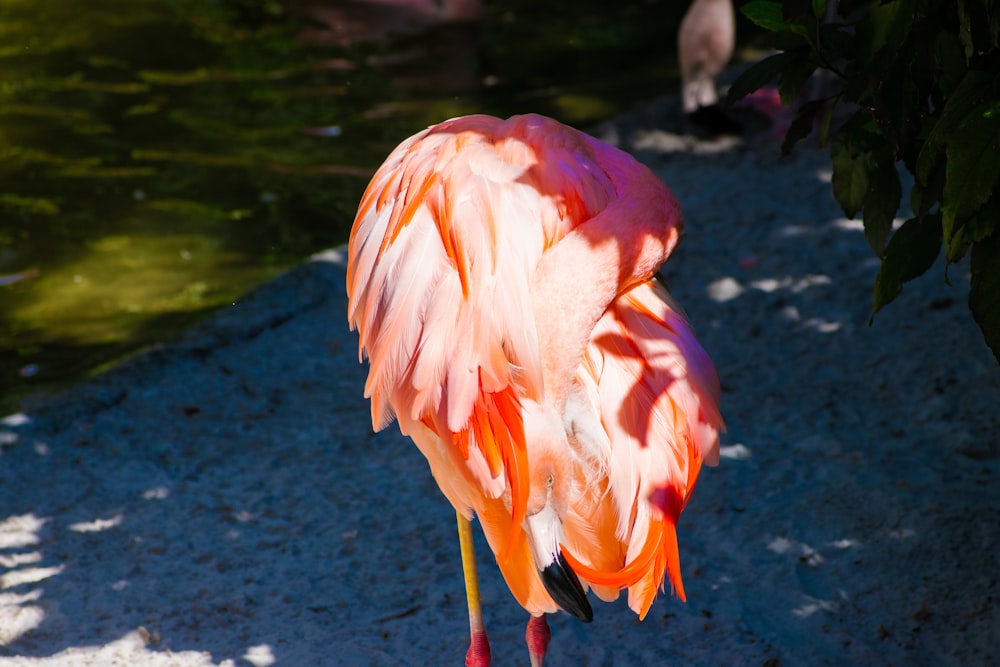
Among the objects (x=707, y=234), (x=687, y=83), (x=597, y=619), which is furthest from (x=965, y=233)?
(x=687, y=83)

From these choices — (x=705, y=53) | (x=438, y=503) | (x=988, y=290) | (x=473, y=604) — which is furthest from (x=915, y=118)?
(x=705, y=53)

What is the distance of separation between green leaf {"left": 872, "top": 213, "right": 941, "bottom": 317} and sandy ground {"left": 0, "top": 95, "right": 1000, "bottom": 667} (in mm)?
1156

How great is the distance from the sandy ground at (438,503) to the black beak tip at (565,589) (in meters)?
0.85

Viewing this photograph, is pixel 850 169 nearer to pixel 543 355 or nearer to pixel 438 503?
pixel 543 355

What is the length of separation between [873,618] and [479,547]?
1198 mm

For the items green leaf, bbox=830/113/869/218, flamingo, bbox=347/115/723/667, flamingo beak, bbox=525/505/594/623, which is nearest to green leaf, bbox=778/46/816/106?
green leaf, bbox=830/113/869/218

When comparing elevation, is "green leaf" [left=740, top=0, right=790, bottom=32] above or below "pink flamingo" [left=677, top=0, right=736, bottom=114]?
above

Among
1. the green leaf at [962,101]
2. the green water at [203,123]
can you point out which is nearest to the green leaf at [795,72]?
the green leaf at [962,101]

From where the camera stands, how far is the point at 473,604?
2.55 metres

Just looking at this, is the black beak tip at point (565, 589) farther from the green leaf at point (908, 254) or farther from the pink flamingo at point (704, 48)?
the pink flamingo at point (704, 48)

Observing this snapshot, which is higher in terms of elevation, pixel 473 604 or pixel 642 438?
pixel 642 438

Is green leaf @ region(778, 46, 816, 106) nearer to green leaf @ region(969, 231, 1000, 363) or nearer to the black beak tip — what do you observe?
green leaf @ region(969, 231, 1000, 363)

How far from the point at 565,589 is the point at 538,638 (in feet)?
1.98

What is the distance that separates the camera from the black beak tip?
2.03 meters
